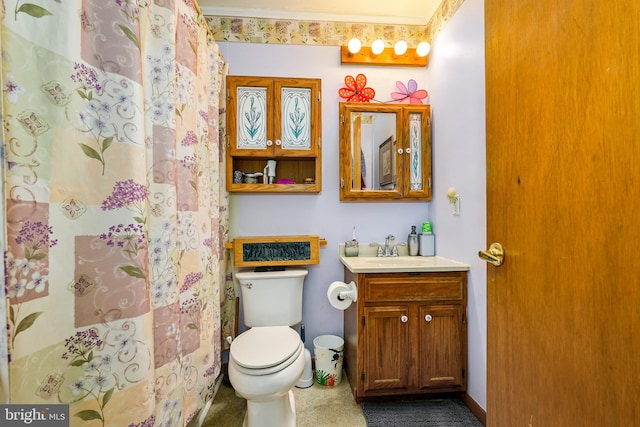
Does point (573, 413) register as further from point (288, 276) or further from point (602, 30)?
point (288, 276)

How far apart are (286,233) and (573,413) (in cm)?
169

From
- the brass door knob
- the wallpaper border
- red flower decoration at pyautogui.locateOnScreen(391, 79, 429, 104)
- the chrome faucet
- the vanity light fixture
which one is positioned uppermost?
the wallpaper border

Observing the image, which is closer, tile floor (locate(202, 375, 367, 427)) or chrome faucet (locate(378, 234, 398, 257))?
tile floor (locate(202, 375, 367, 427))

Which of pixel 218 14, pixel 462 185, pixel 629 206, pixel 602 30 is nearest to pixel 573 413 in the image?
pixel 629 206

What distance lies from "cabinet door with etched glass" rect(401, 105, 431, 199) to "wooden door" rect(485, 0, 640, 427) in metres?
1.16

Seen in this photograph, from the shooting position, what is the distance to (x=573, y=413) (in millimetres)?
569

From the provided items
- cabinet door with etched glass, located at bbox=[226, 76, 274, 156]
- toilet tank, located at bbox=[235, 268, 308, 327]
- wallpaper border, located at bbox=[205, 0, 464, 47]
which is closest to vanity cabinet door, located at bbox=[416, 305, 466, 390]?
toilet tank, located at bbox=[235, 268, 308, 327]

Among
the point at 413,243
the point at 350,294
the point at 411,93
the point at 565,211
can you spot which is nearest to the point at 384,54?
the point at 411,93

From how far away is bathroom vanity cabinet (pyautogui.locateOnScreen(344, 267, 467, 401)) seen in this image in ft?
5.08

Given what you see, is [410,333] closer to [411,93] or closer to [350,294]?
[350,294]

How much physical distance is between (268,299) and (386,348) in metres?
0.79

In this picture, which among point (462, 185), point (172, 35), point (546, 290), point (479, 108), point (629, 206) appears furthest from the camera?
point (462, 185)

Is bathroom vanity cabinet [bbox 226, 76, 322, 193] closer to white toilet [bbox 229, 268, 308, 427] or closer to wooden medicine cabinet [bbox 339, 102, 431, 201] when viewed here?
wooden medicine cabinet [bbox 339, 102, 431, 201]

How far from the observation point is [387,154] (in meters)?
1.99
